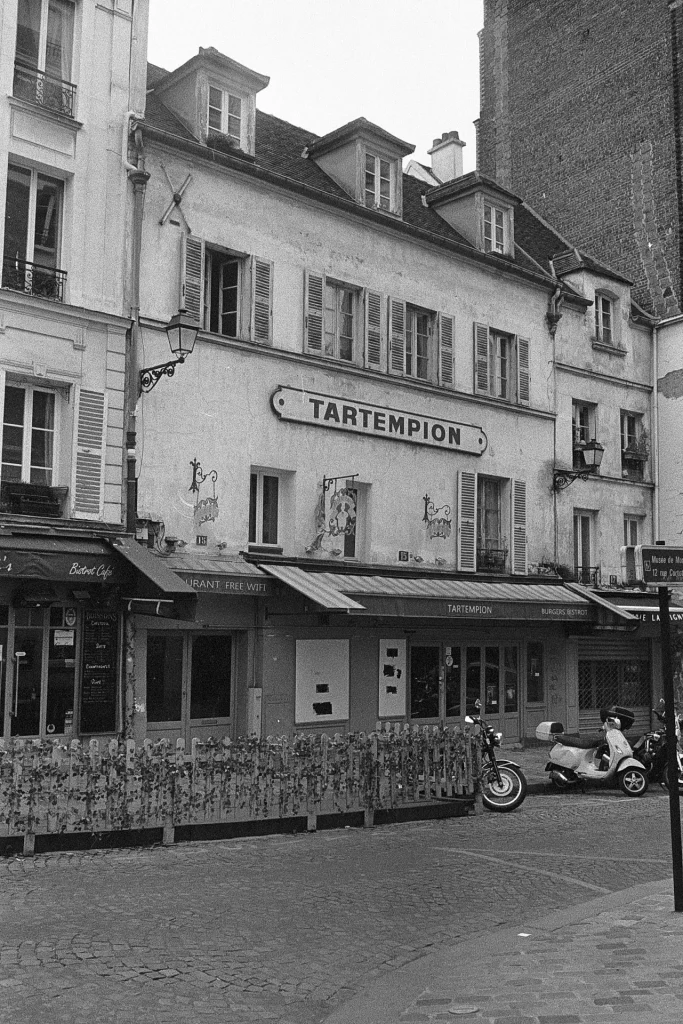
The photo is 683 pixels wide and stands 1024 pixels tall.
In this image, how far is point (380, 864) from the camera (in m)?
8.88

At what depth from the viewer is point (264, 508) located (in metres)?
17.0

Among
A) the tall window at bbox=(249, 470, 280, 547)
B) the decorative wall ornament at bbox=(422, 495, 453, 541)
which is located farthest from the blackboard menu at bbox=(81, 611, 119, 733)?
the decorative wall ornament at bbox=(422, 495, 453, 541)

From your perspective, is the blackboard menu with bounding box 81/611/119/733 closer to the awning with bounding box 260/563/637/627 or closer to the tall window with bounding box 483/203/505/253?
the awning with bounding box 260/563/637/627

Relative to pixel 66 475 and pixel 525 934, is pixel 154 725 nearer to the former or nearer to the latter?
pixel 66 475

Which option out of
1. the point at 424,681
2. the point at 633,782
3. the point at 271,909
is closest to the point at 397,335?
the point at 424,681

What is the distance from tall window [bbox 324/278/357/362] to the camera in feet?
59.3

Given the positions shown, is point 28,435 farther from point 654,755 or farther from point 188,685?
point 654,755

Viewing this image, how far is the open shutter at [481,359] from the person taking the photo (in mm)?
20359

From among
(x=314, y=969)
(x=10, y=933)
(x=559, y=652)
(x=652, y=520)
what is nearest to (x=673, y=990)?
(x=314, y=969)

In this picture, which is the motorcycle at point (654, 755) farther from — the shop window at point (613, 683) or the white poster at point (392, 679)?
the shop window at point (613, 683)

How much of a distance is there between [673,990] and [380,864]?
385cm

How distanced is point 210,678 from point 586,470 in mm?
9401

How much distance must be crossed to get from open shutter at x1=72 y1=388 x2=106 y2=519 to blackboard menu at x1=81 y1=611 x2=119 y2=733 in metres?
1.46

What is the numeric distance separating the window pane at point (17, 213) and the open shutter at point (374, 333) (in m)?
6.31
